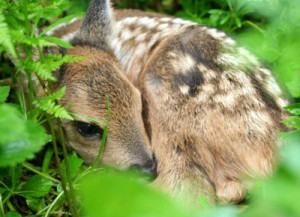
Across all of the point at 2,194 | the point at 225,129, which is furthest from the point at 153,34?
the point at 2,194

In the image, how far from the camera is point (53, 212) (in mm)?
2992

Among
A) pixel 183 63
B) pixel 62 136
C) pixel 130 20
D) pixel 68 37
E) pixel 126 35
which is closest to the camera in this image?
pixel 62 136

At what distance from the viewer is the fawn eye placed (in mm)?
3211

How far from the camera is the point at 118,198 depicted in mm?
958

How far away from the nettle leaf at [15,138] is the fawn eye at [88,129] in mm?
1311

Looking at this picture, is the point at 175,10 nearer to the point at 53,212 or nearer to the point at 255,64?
the point at 255,64

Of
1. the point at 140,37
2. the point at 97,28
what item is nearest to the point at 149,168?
the point at 97,28

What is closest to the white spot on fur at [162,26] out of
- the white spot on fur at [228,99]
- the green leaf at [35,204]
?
the white spot on fur at [228,99]

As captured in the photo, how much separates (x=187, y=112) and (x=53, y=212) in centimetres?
107

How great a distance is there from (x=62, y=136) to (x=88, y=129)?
638 mm

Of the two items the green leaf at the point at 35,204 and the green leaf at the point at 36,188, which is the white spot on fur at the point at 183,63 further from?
the green leaf at the point at 35,204

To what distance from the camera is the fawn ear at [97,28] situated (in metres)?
3.55

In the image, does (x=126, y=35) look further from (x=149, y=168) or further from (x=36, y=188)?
(x=36, y=188)

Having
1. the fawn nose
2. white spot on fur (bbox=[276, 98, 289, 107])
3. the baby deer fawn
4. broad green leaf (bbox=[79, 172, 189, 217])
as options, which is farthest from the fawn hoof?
broad green leaf (bbox=[79, 172, 189, 217])
